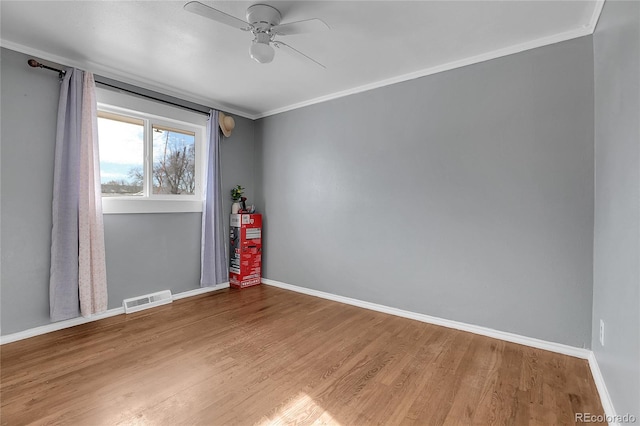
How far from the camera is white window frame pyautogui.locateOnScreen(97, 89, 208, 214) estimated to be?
3.08m

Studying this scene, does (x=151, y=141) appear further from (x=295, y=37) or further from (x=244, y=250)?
(x=295, y=37)

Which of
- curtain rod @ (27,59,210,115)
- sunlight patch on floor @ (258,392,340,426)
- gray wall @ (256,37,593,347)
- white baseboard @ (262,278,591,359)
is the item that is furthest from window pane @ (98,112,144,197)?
sunlight patch on floor @ (258,392,340,426)

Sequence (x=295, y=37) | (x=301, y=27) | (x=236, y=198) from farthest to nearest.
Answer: (x=236, y=198)
(x=295, y=37)
(x=301, y=27)

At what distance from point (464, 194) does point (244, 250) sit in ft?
9.47

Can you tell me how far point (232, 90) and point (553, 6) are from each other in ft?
10.1

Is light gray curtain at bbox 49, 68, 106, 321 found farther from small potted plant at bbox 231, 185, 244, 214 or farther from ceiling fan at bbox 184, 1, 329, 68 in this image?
ceiling fan at bbox 184, 1, 329, 68

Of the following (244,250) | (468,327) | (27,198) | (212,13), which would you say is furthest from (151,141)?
(468,327)

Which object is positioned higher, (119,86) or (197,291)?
(119,86)

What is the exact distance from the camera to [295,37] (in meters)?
2.40

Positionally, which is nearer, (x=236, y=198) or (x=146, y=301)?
(x=146, y=301)

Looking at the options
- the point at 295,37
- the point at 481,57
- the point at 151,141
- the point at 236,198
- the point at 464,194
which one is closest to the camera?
the point at 295,37

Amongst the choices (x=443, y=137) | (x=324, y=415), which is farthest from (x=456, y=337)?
(x=443, y=137)

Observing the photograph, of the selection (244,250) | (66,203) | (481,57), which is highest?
(481,57)

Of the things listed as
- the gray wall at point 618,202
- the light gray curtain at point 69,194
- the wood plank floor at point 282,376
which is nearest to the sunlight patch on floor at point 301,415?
the wood plank floor at point 282,376
